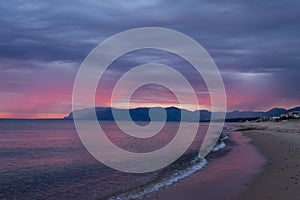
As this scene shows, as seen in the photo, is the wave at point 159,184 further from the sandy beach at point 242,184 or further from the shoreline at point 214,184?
the sandy beach at point 242,184

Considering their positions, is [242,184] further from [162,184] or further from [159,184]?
[159,184]

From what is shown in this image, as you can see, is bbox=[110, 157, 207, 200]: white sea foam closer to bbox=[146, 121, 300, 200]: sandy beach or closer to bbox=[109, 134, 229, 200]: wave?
bbox=[109, 134, 229, 200]: wave

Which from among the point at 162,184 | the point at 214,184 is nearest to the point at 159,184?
the point at 162,184

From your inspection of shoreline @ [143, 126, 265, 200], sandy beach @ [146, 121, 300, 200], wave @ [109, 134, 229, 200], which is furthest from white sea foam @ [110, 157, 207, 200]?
sandy beach @ [146, 121, 300, 200]

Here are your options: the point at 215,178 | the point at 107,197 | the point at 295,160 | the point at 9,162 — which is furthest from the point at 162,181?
the point at 9,162

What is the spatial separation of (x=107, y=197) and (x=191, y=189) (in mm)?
3580

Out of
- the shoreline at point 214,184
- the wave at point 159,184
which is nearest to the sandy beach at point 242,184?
the shoreline at point 214,184

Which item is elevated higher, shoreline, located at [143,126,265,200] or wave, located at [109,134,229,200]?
shoreline, located at [143,126,265,200]

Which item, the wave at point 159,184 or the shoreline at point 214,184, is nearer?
the shoreline at point 214,184

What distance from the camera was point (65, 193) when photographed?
48.9 ft

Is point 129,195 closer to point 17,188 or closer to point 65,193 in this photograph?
point 65,193

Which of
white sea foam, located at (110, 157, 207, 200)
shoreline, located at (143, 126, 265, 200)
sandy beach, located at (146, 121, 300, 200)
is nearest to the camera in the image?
sandy beach, located at (146, 121, 300, 200)

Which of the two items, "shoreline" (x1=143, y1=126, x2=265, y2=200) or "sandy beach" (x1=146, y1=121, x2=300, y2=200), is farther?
"shoreline" (x1=143, y1=126, x2=265, y2=200)

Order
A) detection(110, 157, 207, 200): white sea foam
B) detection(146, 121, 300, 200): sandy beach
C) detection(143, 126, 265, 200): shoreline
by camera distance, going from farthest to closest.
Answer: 1. detection(110, 157, 207, 200): white sea foam
2. detection(143, 126, 265, 200): shoreline
3. detection(146, 121, 300, 200): sandy beach
